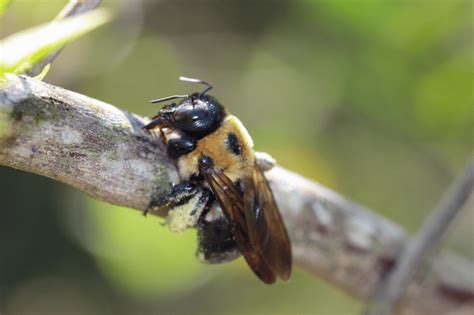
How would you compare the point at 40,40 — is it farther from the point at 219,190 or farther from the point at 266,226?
the point at 266,226

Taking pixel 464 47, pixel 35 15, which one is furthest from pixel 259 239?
pixel 35 15

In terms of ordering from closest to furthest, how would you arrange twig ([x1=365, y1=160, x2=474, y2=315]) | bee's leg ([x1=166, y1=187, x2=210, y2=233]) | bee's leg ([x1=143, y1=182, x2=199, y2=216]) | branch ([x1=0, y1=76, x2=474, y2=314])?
branch ([x1=0, y1=76, x2=474, y2=314]) → bee's leg ([x1=143, y1=182, x2=199, y2=216]) → bee's leg ([x1=166, y1=187, x2=210, y2=233]) → twig ([x1=365, y1=160, x2=474, y2=315])

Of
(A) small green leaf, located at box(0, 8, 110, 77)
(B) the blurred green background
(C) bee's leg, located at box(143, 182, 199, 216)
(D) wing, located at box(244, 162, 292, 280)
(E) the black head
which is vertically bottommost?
(B) the blurred green background

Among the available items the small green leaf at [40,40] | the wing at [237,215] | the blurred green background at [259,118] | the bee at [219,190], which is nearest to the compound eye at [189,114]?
the bee at [219,190]

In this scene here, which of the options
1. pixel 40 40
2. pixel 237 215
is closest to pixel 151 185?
pixel 237 215

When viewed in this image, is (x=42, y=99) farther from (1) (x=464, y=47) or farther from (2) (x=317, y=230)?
(1) (x=464, y=47)

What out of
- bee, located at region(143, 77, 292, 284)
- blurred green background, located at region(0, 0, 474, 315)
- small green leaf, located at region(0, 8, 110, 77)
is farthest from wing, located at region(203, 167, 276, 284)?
blurred green background, located at region(0, 0, 474, 315)

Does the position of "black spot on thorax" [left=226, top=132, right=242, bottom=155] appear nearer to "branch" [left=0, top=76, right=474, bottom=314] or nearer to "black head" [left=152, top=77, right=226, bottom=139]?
"black head" [left=152, top=77, right=226, bottom=139]
